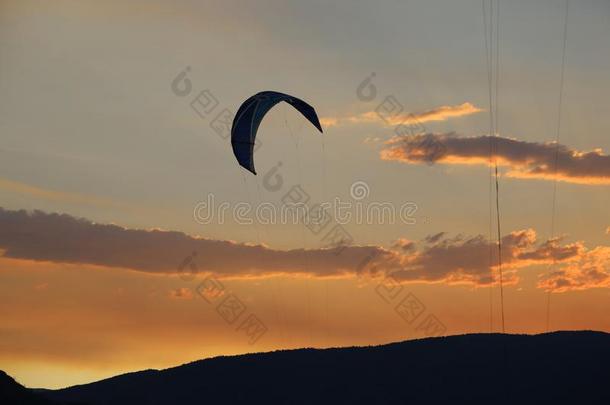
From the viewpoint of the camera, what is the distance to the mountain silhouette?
581 ft

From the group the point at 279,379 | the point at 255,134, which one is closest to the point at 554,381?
the point at 279,379

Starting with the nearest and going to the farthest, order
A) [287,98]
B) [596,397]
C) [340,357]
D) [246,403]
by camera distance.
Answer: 1. [287,98]
2. [596,397]
3. [246,403]
4. [340,357]

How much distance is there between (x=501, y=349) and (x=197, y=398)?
59370 millimetres

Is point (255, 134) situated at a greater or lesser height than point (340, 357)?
lesser

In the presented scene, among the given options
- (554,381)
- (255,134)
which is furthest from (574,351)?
(255,134)

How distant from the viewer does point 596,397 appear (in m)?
167

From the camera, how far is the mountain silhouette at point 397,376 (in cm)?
17700

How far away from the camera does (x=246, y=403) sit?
597 ft

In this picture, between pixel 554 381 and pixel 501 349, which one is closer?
pixel 554 381

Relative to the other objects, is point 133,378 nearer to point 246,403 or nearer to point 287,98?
point 246,403

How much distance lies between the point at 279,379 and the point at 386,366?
21.5m

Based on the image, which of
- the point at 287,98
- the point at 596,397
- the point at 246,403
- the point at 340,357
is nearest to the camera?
the point at 287,98

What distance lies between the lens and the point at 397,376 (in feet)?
618

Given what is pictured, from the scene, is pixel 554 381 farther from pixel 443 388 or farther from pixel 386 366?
pixel 386 366
